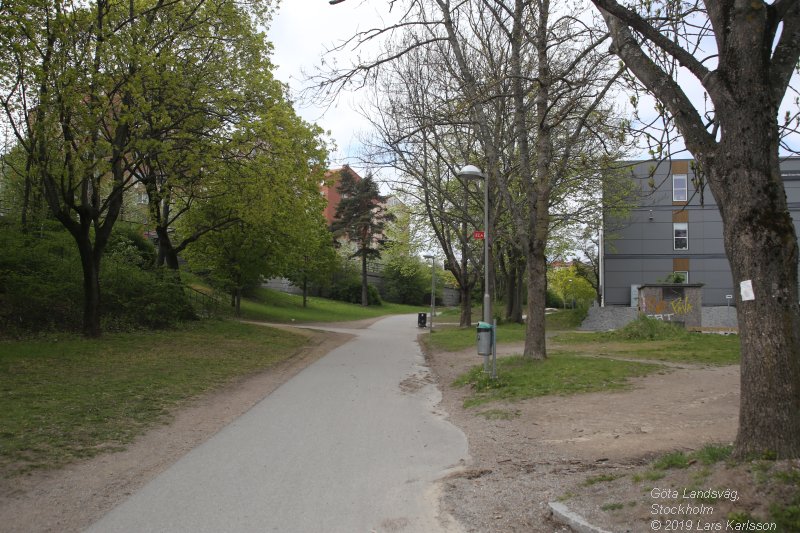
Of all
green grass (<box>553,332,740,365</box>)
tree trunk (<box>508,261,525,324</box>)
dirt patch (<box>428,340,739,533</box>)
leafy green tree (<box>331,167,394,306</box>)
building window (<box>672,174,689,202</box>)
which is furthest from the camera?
leafy green tree (<box>331,167,394,306</box>)

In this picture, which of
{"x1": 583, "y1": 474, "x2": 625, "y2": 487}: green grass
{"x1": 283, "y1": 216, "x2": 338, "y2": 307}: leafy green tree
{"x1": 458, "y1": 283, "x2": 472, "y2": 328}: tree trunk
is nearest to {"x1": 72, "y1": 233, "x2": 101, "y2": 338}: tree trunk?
{"x1": 283, "y1": 216, "x2": 338, "y2": 307}: leafy green tree

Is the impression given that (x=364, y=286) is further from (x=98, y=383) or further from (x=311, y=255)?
(x=98, y=383)

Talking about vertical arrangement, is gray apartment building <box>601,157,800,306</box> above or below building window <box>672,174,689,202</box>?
below

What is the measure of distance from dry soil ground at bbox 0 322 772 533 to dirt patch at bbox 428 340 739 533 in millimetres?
12

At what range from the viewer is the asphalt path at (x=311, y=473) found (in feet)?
14.9

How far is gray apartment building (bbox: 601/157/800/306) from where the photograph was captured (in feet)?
120

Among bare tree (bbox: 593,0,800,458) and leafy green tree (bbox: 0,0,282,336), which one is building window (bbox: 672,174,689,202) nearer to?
leafy green tree (bbox: 0,0,282,336)

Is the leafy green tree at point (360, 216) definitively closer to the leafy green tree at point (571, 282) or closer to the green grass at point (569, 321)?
the green grass at point (569, 321)

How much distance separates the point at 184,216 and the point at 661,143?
2488 centimetres

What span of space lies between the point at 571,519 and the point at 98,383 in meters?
9.42

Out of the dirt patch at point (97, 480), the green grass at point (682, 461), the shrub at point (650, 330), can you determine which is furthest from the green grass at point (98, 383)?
the shrub at point (650, 330)

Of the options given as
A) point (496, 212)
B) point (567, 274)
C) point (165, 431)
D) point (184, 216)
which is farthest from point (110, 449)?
point (567, 274)

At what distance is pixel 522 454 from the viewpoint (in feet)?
21.4

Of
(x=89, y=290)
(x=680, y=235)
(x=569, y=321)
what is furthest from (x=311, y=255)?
(x=680, y=235)
